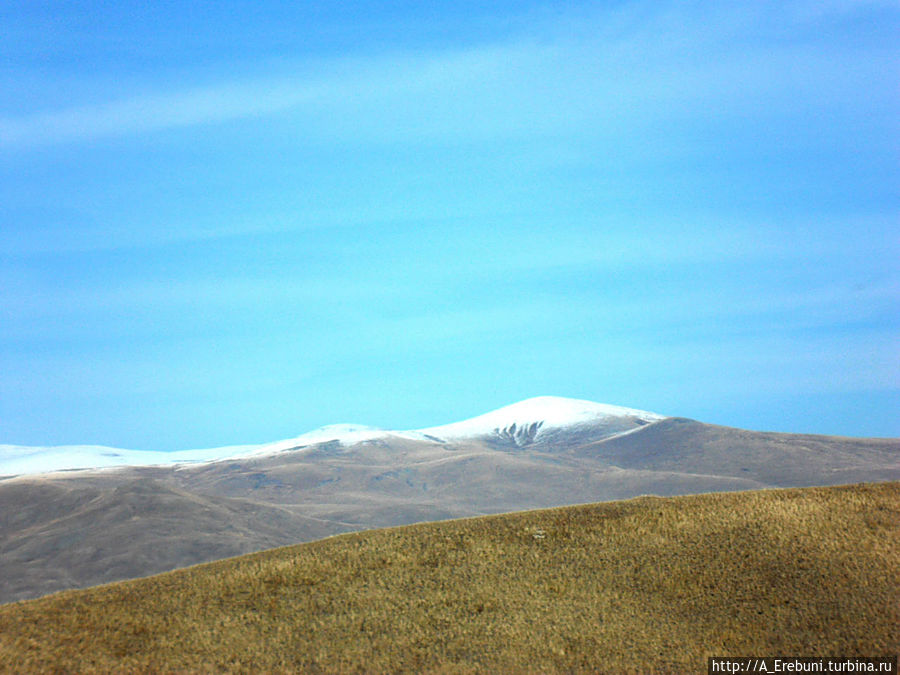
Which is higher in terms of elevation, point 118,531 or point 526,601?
point 526,601

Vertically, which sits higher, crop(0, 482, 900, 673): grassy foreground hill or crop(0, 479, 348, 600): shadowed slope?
crop(0, 482, 900, 673): grassy foreground hill

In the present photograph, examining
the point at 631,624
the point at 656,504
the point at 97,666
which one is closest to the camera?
the point at 97,666

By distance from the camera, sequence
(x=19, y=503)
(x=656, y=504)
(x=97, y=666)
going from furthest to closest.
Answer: (x=19, y=503) → (x=656, y=504) → (x=97, y=666)

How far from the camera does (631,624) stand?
25.6 meters

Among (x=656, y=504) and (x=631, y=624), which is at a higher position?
(x=656, y=504)

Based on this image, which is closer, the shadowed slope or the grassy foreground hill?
the grassy foreground hill

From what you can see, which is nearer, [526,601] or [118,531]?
[526,601]

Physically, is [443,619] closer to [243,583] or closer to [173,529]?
[243,583]

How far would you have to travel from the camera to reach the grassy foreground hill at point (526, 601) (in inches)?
945

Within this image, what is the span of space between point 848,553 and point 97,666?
77.1 feet

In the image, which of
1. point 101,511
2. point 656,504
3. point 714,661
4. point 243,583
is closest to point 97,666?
point 243,583

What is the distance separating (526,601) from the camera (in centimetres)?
2706

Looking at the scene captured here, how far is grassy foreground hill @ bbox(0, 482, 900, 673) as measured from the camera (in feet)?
78.8

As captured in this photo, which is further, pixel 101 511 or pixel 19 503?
pixel 19 503
